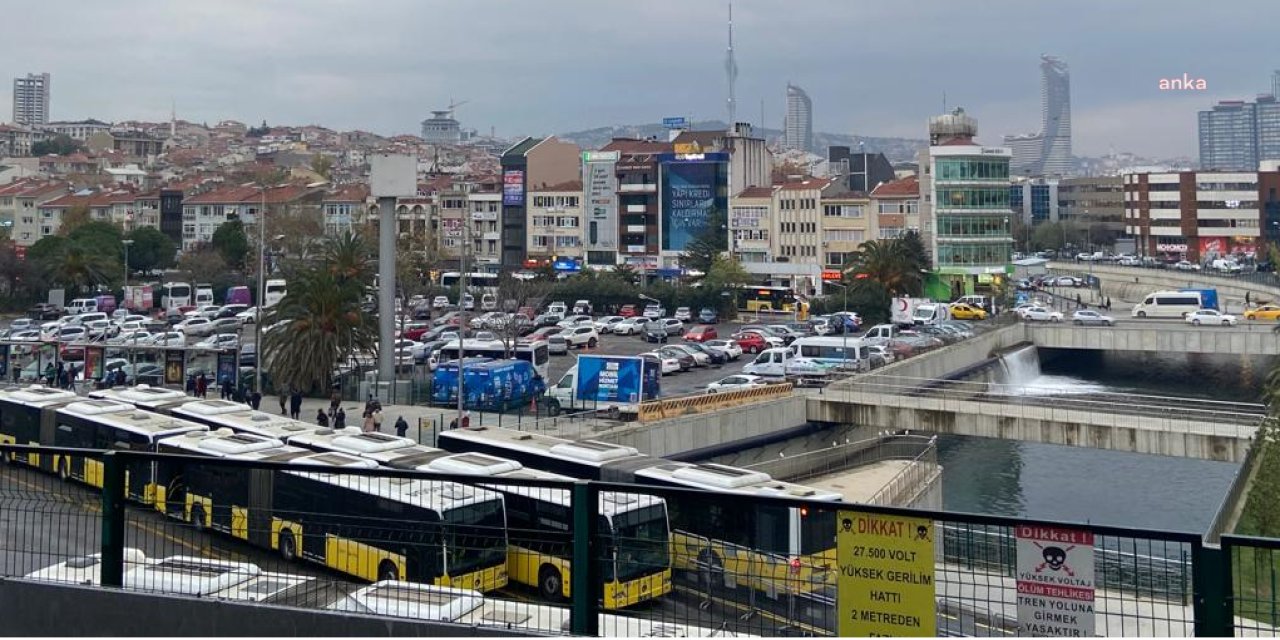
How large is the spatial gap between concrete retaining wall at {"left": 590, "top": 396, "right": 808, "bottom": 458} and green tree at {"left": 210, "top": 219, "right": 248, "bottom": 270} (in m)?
46.7

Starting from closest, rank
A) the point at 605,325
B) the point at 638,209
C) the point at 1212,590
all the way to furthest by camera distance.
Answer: the point at 1212,590 → the point at 605,325 → the point at 638,209

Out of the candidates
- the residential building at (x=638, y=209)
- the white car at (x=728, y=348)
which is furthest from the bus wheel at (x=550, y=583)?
the residential building at (x=638, y=209)

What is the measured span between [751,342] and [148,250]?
40.8 m

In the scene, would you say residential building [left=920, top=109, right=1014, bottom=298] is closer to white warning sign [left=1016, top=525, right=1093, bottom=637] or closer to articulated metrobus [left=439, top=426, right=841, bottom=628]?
articulated metrobus [left=439, top=426, right=841, bottom=628]

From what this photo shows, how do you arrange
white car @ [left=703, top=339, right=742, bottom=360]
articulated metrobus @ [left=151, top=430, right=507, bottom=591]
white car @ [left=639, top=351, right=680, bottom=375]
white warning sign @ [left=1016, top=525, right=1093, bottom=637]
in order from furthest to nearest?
white car @ [left=703, top=339, right=742, bottom=360], white car @ [left=639, top=351, right=680, bottom=375], articulated metrobus @ [left=151, top=430, right=507, bottom=591], white warning sign @ [left=1016, top=525, right=1093, bottom=637]

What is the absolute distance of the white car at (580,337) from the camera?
41.8 meters

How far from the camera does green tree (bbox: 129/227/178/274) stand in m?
64.5

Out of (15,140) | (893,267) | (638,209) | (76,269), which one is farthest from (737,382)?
(15,140)

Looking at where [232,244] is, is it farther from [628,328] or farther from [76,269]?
[628,328]

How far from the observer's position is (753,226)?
65688 millimetres

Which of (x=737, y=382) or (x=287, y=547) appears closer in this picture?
(x=287, y=547)

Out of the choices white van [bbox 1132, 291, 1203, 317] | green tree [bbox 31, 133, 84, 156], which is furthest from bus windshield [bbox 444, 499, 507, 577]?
green tree [bbox 31, 133, 84, 156]

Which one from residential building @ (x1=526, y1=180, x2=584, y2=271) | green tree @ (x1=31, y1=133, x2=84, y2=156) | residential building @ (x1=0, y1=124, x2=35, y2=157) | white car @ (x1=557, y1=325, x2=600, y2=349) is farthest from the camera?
residential building @ (x1=0, y1=124, x2=35, y2=157)

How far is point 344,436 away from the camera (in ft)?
55.5
